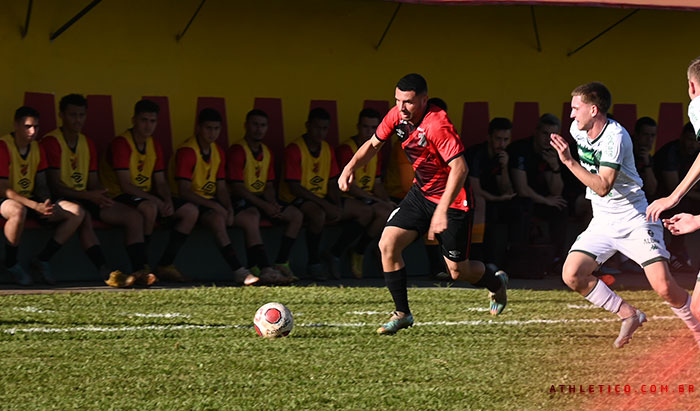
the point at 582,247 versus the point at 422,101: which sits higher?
the point at 422,101

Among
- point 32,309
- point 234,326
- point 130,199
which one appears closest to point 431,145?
point 234,326

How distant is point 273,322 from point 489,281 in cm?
182

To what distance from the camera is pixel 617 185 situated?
7.23 meters

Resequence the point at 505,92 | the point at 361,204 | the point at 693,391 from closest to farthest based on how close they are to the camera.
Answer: the point at 693,391 < the point at 361,204 < the point at 505,92

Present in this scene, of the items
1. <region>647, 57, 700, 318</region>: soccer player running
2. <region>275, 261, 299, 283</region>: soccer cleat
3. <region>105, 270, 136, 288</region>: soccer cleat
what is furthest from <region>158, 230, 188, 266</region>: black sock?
<region>647, 57, 700, 318</region>: soccer player running

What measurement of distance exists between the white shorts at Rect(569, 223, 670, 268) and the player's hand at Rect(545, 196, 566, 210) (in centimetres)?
458

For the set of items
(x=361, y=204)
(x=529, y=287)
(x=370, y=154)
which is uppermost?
(x=370, y=154)

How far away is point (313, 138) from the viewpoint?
11.5 metres

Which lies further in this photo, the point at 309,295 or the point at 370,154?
the point at 309,295

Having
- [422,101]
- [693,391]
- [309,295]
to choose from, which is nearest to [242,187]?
[309,295]

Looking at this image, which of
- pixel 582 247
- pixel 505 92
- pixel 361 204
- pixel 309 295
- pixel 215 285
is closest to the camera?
pixel 582 247

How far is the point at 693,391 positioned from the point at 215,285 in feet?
18.7

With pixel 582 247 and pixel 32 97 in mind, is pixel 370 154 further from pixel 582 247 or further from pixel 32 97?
pixel 32 97

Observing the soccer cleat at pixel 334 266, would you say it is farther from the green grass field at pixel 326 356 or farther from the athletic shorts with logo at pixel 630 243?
the athletic shorts with logo at pixel 630 243
